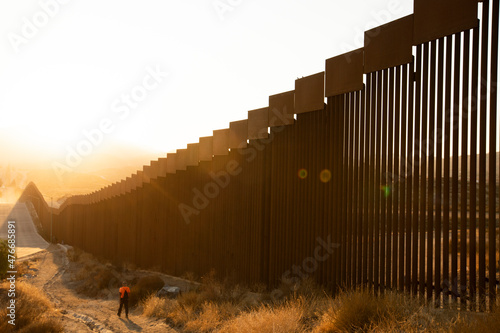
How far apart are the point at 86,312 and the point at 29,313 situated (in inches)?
73.4

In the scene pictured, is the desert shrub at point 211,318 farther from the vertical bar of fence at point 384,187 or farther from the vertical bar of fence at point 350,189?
the vertical bar of fence at point 384,187

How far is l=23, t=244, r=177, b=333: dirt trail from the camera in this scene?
10609 mm

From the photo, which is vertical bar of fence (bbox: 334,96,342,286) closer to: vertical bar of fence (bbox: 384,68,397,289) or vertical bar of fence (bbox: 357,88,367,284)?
vertical bar of fence (bbox: 357,88,367,284)

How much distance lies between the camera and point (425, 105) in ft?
25.6

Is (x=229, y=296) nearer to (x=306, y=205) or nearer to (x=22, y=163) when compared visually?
(x=306, y=205)

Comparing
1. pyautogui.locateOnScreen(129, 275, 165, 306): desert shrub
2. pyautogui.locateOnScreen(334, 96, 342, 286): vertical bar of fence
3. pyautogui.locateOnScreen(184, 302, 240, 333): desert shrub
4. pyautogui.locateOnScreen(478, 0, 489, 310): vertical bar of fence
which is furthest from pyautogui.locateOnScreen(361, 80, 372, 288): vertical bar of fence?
pyautogui.locateOnScreen(129, 275, 165, 306): desert shrub

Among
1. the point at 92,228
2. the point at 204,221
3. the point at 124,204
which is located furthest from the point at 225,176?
the point at 92,228

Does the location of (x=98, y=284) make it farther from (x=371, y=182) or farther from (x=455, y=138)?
(x=455, y=138)

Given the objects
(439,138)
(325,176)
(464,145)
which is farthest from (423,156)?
(325,176)

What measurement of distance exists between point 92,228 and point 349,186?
25132 mm

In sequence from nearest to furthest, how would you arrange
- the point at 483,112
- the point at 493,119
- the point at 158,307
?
the point at 493,119 → the point at 483,112 → the point at 158,307

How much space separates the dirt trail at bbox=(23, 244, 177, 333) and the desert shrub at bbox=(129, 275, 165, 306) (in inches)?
24.9

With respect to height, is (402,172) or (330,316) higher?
(402,172)

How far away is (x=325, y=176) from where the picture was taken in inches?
396
